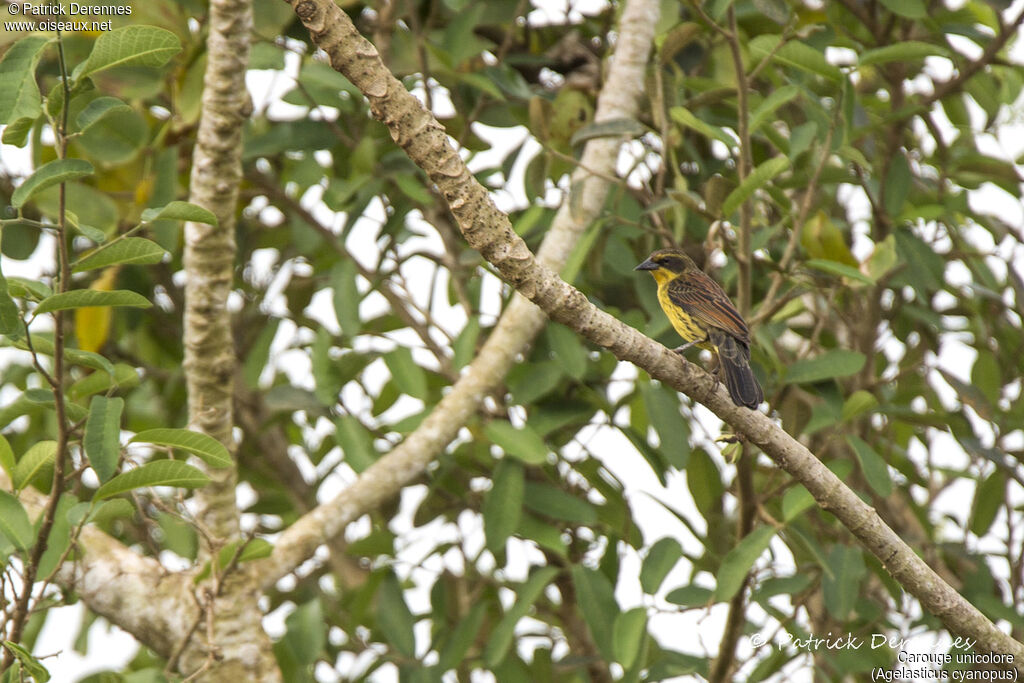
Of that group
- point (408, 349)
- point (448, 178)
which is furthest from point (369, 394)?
point (448, 178)

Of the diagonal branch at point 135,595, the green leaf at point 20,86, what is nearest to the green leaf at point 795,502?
the diagonal branch at point 135,595

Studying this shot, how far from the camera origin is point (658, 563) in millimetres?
3303

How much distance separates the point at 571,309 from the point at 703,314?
1.01 m

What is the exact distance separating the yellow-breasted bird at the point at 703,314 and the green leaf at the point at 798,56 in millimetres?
682

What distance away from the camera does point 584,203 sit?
3.58m

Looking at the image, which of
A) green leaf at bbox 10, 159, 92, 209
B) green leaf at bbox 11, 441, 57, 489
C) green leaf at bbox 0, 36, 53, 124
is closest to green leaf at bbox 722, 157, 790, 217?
green leaf at bbox 10, 159, 92, 209

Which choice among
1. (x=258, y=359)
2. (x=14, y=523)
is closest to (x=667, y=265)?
(x=258, y=359)

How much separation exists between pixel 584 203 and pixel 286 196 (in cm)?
116

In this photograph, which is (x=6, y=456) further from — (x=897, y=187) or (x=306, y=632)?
(x=897, y=187)

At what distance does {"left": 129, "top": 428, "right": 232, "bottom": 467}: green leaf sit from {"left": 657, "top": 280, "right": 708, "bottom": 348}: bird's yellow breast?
4.76 ft

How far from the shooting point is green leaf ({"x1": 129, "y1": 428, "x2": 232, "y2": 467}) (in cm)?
246

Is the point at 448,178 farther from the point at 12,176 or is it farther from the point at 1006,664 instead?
the point at 12,176

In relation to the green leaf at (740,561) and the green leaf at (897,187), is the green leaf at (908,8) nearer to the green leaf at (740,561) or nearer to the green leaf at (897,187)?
the green leaf at (897,187)

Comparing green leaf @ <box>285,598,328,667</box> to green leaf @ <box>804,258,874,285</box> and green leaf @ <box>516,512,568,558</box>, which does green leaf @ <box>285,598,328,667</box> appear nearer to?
green leaf @ <box>516,512,568,558</box>
